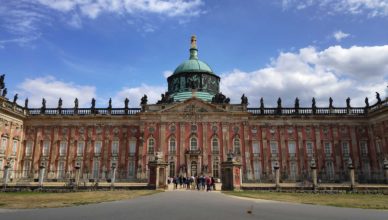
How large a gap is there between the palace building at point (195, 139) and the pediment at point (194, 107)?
17 centimetres

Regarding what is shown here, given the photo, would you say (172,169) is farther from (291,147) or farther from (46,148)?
(46,148)

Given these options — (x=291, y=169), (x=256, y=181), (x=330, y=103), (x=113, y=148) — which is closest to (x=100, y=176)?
(x=113, y=148)

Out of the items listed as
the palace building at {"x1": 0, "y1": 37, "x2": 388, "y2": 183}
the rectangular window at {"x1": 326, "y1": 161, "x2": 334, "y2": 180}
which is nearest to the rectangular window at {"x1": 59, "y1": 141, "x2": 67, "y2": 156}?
the palace building at {"x1": 0, "y1": 37, "x2": 388, "y2": 183}

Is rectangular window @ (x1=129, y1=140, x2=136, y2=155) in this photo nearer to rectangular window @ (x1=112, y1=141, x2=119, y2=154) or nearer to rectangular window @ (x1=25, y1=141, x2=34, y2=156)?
rectangular window @ (x1=112, y1=141, x2=119, y2=154)

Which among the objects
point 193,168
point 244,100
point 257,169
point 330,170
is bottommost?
point 330,170

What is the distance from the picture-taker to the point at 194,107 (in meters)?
53.0

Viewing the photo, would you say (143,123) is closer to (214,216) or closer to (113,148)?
(113,148)

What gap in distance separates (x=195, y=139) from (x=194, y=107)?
17.7 ft

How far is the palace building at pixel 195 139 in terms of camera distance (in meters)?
51.0

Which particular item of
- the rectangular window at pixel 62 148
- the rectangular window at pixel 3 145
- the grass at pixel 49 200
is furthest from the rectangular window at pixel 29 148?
the grass at pixel 49 200

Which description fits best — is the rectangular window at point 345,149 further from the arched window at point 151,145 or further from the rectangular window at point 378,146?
the arched window at point 151,145

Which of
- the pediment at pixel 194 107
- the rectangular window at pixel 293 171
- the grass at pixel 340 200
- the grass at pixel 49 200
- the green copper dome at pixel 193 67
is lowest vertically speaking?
the grass at pixel 340 200

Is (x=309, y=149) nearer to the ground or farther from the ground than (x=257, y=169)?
farther from the ground

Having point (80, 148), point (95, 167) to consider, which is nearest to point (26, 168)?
point (80, 148)
